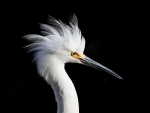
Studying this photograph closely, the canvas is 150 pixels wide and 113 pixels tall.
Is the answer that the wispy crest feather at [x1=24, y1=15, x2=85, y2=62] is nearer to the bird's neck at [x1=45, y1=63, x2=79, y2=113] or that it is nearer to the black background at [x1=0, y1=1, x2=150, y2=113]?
the bird's neck at [x1=45, y1=63, x2=79, y2=113]

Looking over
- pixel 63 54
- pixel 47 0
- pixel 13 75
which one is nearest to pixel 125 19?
pixel 47 0

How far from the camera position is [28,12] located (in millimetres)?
5207

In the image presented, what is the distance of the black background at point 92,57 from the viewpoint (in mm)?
4668

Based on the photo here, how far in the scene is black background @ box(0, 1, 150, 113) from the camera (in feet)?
15.3

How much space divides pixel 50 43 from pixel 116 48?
2.21 meters

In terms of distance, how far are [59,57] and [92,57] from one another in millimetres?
2114

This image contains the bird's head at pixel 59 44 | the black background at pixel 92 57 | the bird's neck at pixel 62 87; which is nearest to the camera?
the bird's neck at pixel 62 87

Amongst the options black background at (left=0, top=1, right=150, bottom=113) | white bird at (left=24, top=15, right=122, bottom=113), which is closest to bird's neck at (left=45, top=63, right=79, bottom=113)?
white bird at (left=24, top=15, right=122, bottom=113)

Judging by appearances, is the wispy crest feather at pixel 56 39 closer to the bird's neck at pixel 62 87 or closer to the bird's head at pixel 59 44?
the bird's head at pixel 59 44

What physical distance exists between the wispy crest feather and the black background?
1.92m

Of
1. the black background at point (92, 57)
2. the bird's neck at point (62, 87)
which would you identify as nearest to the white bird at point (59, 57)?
the bird's neck at point (62, 87)

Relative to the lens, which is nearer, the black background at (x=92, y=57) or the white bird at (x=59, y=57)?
the white bird at (x=59, y=57)

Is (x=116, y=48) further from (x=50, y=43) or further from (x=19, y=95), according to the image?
(x=50, y=43)

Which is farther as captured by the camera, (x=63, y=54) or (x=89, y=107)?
(x=89, y=107)
